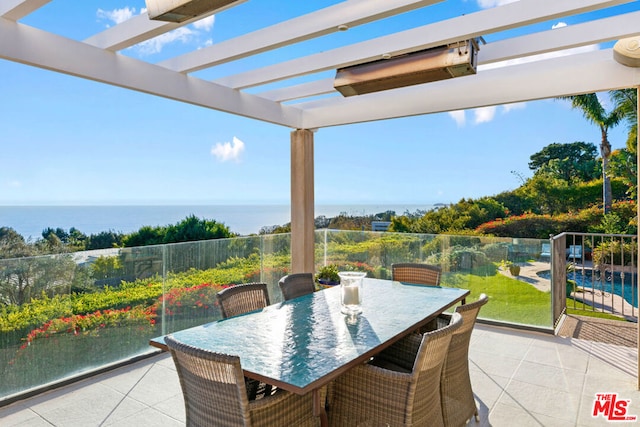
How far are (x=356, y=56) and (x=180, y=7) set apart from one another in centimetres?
187

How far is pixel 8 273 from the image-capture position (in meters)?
3.06

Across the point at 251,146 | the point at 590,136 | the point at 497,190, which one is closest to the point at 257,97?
the point at 497,190

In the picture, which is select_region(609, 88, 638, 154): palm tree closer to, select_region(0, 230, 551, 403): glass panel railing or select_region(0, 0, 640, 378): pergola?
select_region(0, 230, 551, 403): glass panel railing

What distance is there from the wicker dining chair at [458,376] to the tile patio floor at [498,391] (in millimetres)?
327

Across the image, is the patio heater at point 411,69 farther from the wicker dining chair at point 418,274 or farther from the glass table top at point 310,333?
the wicker dining chair at point 418,274

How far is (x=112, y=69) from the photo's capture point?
306 cm

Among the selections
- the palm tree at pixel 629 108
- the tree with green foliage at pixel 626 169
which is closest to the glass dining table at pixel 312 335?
the tree with green foliage at pixel 626 169

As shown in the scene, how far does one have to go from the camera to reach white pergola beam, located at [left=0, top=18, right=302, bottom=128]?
2.57m

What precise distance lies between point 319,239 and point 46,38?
3.87m

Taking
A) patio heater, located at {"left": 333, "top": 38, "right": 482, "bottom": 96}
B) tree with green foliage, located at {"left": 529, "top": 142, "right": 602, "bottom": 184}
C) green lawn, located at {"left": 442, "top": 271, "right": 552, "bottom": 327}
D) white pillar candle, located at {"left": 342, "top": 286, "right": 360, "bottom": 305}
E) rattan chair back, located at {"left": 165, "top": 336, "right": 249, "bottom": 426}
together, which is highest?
tree with green foliage, located at {"left": 529, "top": 142, "right": 602, "bottom": 184}

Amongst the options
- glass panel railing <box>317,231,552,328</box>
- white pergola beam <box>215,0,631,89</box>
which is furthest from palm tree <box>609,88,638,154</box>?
white pergola beam <box>215,0,631,89</box>

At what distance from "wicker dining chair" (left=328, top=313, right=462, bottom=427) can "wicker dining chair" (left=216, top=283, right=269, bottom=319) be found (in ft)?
2.97

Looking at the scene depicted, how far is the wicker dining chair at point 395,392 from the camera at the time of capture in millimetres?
1876

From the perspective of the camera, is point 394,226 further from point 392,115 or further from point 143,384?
point 143,384
